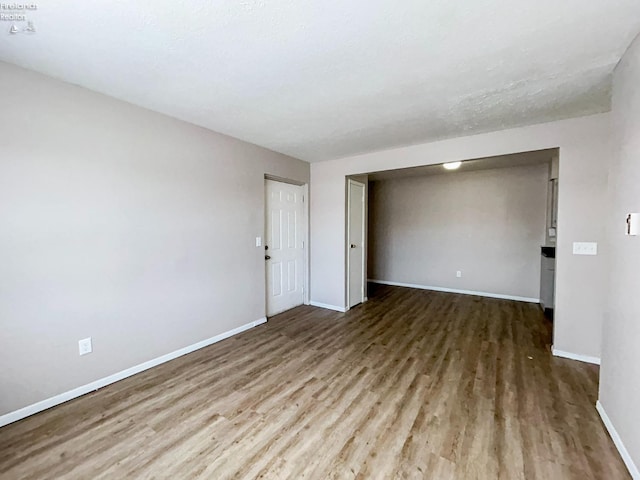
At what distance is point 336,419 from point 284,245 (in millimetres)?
2748

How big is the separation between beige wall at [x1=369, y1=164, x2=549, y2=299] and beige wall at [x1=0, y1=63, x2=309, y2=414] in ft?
12.5

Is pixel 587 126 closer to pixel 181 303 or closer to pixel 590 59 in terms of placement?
pixel 590 59

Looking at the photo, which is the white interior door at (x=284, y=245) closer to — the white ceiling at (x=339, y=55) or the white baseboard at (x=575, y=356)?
the white ceiling at (x=339, y=55)

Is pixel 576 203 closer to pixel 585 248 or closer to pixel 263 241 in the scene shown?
pixel 585 248

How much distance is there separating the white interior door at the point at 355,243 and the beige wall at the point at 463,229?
1633 millimetres

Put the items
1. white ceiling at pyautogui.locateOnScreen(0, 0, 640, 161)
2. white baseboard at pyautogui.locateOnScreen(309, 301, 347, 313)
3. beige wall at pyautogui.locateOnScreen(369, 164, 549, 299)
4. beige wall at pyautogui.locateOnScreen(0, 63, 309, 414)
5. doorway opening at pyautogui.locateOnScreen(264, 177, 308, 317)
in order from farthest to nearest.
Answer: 1. beige wall at pyautogui.locateOnScreen(369, 164, 549, 299)
2. white baseboard at pyautogui.locateOnScreen(309, 301, 347, 313)
3. doorway opening at pyautogui.locateOnScreen(264, 177, 308, 317)
4. beige wall at pyautogui.locateOnScreen(0, 63, 309, 414)
5. white ceiling at pyautogui.locateOnScreen(0, 0, 640, 161)

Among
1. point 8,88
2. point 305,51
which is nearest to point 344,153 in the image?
point 305,51

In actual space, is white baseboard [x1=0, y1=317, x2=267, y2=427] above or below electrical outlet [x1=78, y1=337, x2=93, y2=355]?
below

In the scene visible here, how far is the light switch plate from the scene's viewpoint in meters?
2.71

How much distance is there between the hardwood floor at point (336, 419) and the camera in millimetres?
1587

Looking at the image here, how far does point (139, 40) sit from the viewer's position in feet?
5.31

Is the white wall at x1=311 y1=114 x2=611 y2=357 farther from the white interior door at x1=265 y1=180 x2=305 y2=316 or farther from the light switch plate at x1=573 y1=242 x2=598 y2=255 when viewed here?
the white interior door at x1=265 y1=180 x2=305 y2=316

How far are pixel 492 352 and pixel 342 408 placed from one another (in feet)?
6.12

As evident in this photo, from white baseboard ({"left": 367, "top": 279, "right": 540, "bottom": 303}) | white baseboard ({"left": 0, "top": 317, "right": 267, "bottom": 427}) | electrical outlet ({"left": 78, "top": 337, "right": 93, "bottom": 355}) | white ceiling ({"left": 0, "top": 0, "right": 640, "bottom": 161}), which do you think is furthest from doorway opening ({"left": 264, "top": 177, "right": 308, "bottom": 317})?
white baseboard ({"left": 367, "top": 279, "right": 540, "bottom": 303})
